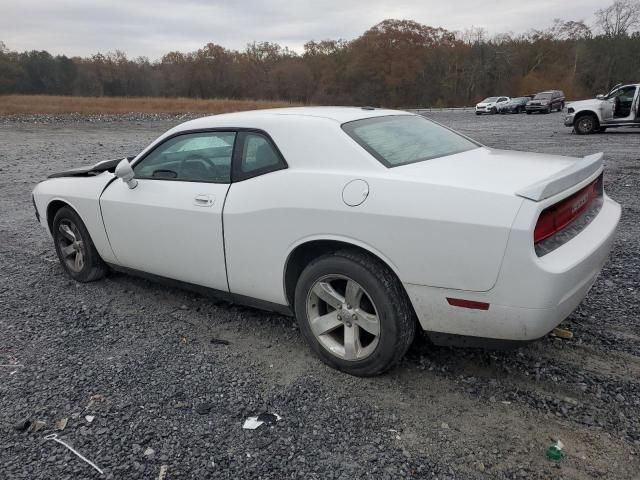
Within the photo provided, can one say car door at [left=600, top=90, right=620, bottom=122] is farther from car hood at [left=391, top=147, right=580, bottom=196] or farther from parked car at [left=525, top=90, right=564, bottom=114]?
parked car at [left=525, top=90, right=564, bottom=114]

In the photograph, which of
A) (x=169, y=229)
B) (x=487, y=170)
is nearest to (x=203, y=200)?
(x=169, y=229)

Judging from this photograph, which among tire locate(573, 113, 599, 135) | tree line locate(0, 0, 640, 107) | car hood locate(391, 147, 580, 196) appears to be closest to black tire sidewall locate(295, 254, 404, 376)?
car hood locate(391, 147, 580, 196)

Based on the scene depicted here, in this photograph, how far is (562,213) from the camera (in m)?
2.61

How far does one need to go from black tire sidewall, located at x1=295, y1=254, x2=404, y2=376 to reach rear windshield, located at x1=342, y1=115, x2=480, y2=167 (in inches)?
24.7

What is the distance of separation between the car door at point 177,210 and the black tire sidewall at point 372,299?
0.72m

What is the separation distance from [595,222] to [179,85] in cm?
9622

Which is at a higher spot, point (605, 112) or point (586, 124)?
point (605, 112)

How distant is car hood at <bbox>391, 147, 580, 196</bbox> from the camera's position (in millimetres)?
2541

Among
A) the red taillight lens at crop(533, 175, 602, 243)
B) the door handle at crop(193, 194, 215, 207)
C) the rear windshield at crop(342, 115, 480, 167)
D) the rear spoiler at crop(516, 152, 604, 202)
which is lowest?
the door handle at crop(193, 194, 215, 207)

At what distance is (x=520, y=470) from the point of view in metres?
2.24

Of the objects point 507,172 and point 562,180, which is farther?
point 507,172

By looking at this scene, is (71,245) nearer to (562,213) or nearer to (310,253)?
(310,253)

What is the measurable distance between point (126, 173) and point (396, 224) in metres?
2.28

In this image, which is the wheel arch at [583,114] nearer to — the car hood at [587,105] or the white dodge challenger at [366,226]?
the car hood at [587,105]
